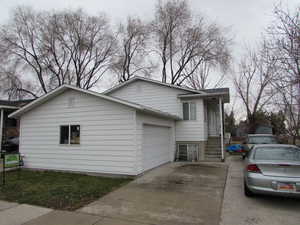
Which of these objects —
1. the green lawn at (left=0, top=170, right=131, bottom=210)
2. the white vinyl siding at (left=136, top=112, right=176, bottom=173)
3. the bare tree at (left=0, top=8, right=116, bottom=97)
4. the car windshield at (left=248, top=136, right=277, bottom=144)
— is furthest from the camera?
the bare tree at (left=0, top=8, right=116, bottom=97)

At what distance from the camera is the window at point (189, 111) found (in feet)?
42.0

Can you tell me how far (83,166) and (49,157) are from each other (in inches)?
78.2

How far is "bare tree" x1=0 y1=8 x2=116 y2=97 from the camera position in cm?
2153

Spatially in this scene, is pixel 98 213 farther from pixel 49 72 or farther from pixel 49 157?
pixel 49 72

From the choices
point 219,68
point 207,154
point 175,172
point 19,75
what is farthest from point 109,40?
point 175,172

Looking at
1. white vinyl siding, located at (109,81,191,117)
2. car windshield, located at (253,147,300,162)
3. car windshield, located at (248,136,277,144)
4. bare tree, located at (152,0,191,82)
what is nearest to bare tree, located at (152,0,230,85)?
bare tree, located at (152,0,191,82)

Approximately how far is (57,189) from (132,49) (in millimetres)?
22256

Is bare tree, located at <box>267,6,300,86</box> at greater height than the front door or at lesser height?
greater

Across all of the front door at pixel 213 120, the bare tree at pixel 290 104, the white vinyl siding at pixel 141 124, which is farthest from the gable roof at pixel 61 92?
the front door at pixel 213 120

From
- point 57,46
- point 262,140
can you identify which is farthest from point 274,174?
point 57,46

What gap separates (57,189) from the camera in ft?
20.5

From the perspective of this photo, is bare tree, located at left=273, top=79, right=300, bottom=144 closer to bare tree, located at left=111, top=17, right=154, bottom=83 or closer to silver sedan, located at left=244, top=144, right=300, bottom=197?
silver sedan, located at left=244, top=144, right=300, bottom=197

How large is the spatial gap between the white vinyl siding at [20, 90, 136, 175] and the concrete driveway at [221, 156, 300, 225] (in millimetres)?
3874

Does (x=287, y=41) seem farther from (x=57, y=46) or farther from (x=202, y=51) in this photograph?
(x=57, y=46)
